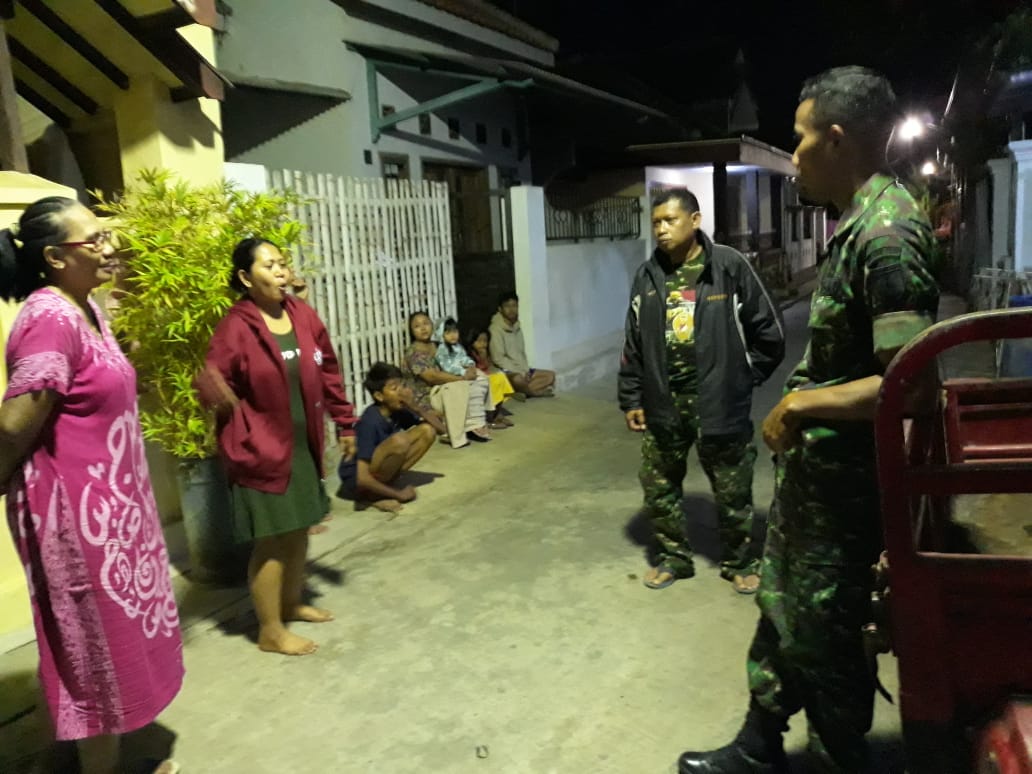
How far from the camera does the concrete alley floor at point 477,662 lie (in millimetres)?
2789

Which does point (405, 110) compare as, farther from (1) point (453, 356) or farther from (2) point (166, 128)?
(2) point (166, 128)

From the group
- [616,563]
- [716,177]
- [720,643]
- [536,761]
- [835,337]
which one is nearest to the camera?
[835,337]

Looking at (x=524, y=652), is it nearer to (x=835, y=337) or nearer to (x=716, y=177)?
(x=835, y=337)

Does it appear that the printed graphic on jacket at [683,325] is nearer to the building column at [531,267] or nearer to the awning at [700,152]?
the building column at [531,267]

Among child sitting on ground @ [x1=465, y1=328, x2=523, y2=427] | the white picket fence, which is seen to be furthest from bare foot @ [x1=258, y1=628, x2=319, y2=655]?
child sitting on ground @ [x1=465, y1=328, x2=523, y2=427]

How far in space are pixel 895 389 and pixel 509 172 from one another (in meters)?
10.5

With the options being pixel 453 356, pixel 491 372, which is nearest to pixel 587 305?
pixel 491 372

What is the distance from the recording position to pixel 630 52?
15.2 meters

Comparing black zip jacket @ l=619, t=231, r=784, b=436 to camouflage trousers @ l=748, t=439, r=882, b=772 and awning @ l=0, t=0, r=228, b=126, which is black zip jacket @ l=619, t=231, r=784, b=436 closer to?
camouflage trousers @ l=748, t=439, r=882, b=772

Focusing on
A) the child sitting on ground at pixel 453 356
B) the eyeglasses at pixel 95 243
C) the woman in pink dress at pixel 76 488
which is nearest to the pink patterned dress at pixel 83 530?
the woman in pink dress at pixel 76 488

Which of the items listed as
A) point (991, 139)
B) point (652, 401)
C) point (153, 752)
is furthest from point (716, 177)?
point (153, 752)

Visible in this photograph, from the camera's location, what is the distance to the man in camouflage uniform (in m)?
1.95

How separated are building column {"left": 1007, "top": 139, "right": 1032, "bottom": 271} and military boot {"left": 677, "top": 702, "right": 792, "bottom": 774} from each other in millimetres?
10158

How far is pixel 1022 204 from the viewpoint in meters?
10.8
